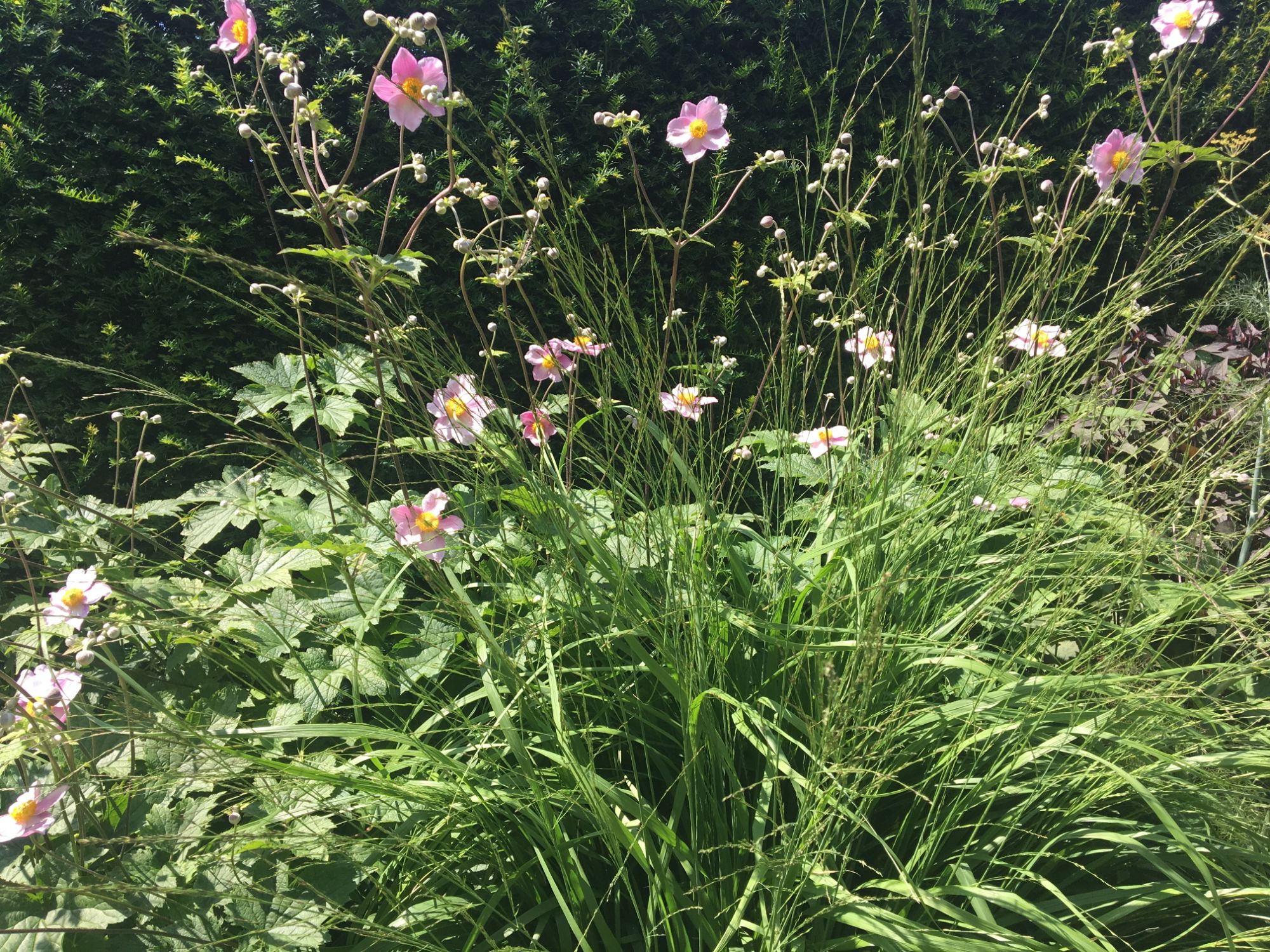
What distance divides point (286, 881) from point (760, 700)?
2.58 feet

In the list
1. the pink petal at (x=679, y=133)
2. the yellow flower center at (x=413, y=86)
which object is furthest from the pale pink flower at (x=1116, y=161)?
the yellow flower center at (x=413, y=86)

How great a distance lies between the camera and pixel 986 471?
66.6 inches

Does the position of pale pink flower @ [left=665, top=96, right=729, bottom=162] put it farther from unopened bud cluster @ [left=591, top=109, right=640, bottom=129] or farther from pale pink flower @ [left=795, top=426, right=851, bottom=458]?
pale pink flower @ [left=795, top=426, right=851, bottom=458]

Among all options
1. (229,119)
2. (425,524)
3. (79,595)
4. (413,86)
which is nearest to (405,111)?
(413,86)

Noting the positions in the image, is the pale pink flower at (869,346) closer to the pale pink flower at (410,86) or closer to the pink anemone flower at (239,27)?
the pale pink flower at (410,86)

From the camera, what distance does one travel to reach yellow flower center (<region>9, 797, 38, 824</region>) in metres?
1.11

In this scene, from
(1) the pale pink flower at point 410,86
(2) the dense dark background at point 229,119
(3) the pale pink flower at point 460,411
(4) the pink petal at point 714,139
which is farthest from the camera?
(2) the dense dark background at point 229,119

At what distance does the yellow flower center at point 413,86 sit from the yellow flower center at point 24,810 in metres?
1.16

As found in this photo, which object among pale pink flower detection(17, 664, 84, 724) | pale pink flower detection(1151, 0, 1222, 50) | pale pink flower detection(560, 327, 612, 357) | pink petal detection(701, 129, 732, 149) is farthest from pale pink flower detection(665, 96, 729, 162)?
pale pink flower detection(17, 664, 84, 724)

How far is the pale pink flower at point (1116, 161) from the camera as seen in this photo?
1.59 m

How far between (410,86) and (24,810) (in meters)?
1.20

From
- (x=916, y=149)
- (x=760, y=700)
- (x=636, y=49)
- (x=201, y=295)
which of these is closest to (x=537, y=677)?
(x=760, y=700)

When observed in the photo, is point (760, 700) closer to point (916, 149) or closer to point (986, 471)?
point (986, 471)

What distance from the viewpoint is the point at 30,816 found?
112 cm
